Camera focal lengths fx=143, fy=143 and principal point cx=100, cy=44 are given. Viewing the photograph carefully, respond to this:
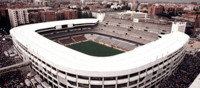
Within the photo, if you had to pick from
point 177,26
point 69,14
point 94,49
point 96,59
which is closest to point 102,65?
point 96,59

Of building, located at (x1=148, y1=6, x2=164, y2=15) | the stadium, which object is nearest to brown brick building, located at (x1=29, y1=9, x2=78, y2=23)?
the stadium

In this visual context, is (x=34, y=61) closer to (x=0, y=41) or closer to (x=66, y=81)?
(x=66, y=81)

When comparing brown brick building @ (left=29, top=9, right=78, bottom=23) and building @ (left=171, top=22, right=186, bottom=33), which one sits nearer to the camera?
building @ (left=171, top=22, right=186, bottom=33)

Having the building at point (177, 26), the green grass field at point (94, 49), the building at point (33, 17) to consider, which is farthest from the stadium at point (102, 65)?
the building at point (33, 17)

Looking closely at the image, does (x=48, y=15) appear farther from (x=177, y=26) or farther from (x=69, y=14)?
(x=177, y=26)

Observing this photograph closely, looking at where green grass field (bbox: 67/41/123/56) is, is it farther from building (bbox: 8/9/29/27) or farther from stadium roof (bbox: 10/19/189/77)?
building (bbox: 8/9/29/27)

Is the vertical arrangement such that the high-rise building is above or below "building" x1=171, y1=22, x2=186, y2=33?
above

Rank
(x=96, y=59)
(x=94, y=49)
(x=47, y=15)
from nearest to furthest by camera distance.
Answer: (x=96, y=59) → (x=94, y=49) → (x=47, y=15)

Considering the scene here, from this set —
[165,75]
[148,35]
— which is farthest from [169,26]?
[165,75]
